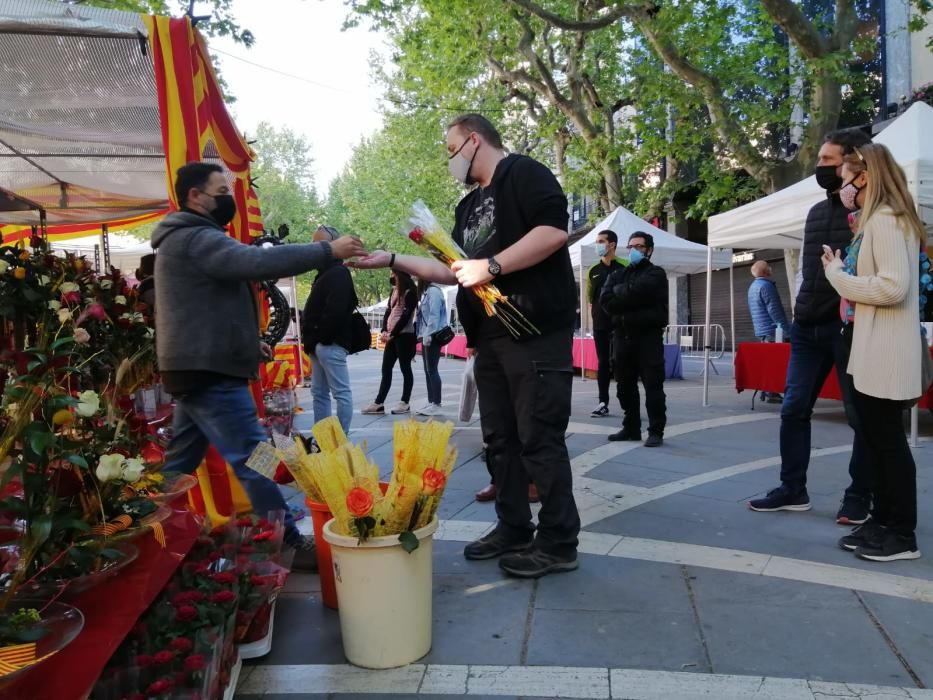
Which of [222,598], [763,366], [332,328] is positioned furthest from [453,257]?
[763,366]

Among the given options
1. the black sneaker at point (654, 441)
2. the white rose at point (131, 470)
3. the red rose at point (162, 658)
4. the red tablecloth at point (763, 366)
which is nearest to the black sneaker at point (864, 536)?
the black sneaker at point (654, 441)

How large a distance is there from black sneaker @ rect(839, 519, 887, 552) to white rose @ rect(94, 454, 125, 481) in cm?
315

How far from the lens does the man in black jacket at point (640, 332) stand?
5.99m

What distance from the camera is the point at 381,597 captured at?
92.0 inches

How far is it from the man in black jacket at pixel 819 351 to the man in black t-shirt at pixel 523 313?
4.82 ft

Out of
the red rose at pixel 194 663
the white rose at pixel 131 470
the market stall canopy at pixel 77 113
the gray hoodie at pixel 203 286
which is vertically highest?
the market stall canopy at pixel 77 113

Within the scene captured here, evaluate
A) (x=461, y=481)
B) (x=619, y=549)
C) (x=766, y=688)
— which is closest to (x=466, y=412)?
(x=461, y=481)

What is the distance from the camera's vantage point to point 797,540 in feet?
11.6

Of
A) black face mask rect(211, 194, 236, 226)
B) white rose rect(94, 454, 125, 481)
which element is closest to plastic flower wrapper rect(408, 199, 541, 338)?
black face mask rect(211, 194, 236, 226)

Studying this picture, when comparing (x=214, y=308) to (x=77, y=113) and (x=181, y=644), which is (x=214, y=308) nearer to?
(x=181, y=644)

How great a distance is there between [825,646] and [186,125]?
12.3 ft

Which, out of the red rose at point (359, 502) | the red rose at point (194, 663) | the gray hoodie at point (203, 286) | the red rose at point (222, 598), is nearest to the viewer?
the red rose at point (194, 663)

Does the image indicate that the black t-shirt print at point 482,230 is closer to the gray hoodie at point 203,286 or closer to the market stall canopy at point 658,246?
the gray hoodie at point 203,286

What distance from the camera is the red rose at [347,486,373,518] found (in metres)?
2.23
